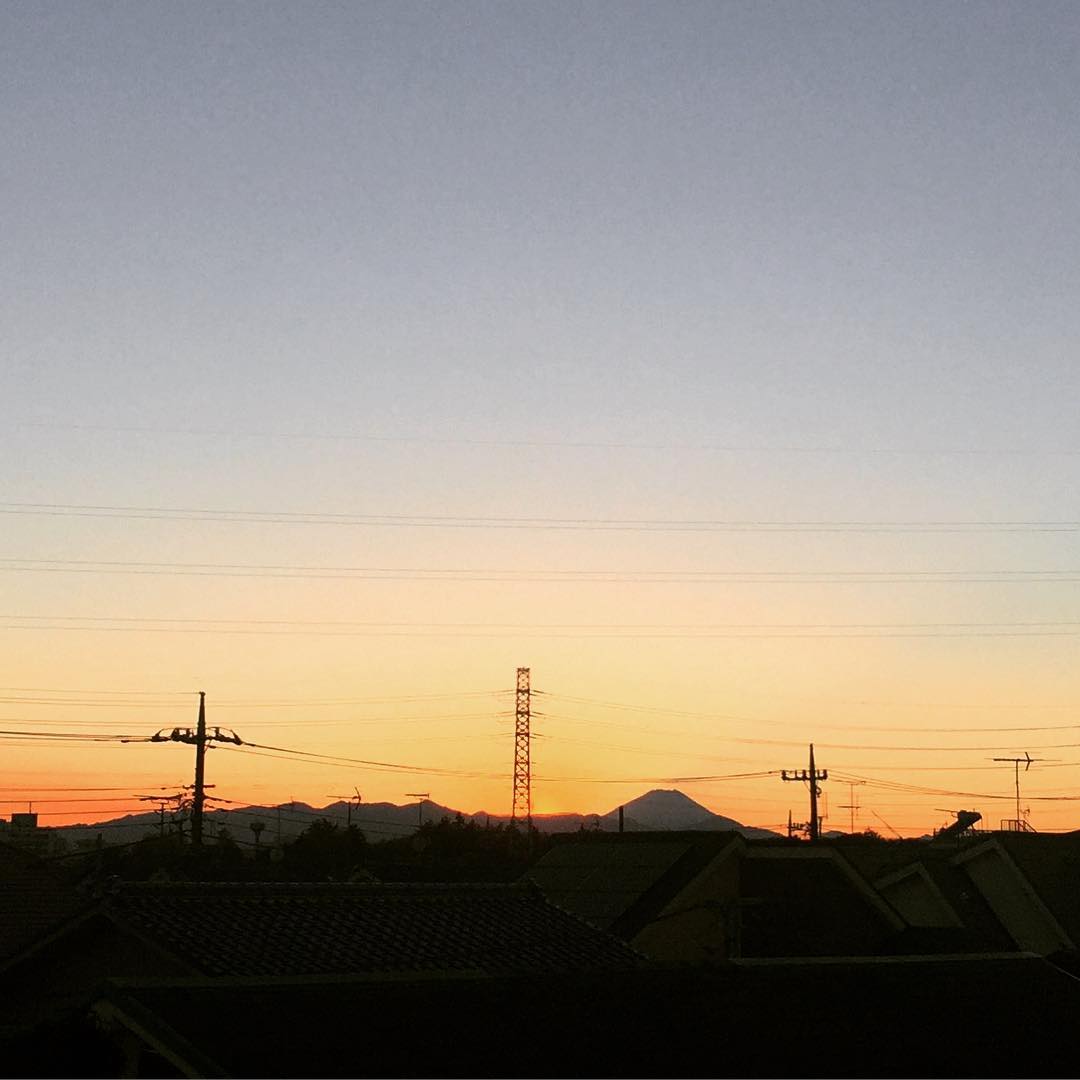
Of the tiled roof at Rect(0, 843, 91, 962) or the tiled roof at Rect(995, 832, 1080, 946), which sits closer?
the tiled roof at Rect(0, 843, 91, 962)

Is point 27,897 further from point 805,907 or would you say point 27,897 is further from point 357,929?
point 805,907

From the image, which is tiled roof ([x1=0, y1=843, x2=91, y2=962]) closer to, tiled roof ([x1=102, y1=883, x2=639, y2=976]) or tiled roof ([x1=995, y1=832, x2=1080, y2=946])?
tiled roof ([x1=102, y1=883, x2=639, y2=976])

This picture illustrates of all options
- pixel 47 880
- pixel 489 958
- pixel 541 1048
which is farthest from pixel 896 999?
pixel 47 880

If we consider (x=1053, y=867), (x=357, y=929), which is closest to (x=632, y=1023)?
(x=357, y=929)

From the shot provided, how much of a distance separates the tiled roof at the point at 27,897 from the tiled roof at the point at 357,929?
707cm

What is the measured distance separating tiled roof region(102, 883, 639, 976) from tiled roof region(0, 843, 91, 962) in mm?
7072

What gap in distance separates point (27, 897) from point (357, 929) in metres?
12.9

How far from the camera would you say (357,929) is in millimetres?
26688

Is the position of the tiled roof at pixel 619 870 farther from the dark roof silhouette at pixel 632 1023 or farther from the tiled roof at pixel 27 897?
the dark roof silhouette at pixel 632 1023

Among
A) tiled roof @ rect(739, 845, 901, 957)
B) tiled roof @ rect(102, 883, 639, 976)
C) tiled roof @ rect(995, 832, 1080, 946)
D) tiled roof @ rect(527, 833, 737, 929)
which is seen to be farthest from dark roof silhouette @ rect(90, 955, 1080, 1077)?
tiled roof @ rect(995, 832, 1080, 946)

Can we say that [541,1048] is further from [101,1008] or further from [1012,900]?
[1012,900]

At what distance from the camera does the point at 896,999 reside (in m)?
19.6

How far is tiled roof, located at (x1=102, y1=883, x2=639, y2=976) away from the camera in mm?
24406

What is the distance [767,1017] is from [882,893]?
113ft
